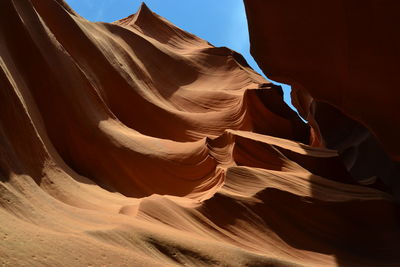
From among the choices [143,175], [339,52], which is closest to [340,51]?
[339,52]

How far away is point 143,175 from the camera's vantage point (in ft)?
15.2

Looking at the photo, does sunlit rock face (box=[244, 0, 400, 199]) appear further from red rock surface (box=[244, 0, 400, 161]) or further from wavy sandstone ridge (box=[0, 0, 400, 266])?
wavy sandstone ridge (box=[0, 0, 400, 266])

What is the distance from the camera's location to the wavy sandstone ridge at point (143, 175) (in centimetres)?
279

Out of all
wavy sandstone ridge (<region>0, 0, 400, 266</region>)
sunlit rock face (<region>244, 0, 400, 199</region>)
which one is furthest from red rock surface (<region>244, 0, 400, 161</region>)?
wavy sandstone ridge (<region>0, 0, 400, 266</region>)

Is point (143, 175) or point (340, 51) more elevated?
point (340, 51)

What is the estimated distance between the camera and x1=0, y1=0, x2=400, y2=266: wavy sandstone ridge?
9.16ft

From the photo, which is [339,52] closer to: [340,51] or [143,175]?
[340,51]

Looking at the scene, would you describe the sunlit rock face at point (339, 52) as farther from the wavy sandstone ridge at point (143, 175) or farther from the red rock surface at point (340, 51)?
the wavy sandstone ridge at point (143, 175)

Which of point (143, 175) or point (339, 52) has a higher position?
point (339, 52)

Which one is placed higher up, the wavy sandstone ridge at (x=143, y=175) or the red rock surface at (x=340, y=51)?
the red rock surface at (x=340, y=51)

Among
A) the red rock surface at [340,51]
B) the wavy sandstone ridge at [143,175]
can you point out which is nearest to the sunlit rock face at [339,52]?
the red rock surface at [340,51]

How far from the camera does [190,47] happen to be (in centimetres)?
927

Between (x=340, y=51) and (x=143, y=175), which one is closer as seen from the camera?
(x=340, y=51)

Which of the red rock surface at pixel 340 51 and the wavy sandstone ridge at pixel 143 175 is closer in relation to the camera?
the wavy sandstone ridge at pixel 143 175
